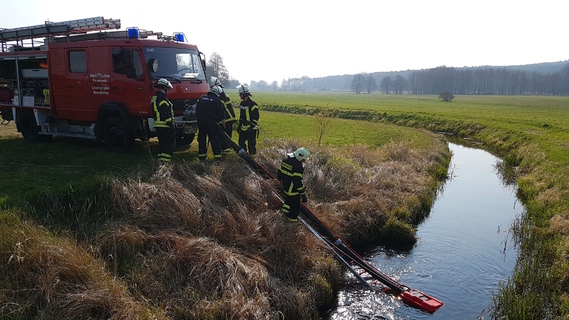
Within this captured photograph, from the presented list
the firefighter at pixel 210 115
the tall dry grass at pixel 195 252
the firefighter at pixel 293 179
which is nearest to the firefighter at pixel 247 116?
the firefighter at pixel 210 115

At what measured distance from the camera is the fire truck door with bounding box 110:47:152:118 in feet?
31.9

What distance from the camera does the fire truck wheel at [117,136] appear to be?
10.2 meters

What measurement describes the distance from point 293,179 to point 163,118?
11.3 feet


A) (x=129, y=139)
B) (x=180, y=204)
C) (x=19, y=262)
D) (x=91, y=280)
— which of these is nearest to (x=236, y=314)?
A: (x=91, y=280)

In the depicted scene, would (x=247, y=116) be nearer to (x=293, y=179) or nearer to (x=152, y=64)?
(x=152, y=64)

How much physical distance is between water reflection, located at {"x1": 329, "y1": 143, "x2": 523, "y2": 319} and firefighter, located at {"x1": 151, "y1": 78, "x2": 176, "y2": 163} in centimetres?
503

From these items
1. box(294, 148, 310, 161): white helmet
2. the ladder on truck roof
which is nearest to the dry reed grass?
box(294, 148, 310, 161): white helmet

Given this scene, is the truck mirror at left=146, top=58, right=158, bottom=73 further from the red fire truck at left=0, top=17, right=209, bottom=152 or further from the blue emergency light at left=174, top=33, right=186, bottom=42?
the blue emergency light at left=174, top=33, right=186, bottom=42

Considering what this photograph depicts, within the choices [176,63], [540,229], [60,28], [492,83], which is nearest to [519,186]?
[540,229]

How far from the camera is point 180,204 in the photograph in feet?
24.2

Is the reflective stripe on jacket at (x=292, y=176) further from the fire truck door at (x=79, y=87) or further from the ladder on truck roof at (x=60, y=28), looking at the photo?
the ladder on truck roof at (x=60, y=28)

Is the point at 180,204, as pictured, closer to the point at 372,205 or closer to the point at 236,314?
the point at 236,314

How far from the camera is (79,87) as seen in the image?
10.8m

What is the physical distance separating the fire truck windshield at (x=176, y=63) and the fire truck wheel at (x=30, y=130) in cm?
522
